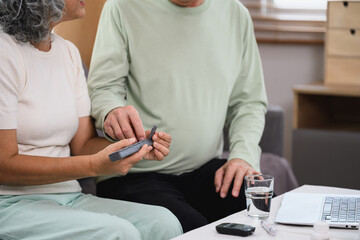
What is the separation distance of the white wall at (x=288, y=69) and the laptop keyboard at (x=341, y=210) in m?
1.93

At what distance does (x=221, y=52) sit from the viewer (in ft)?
5.88

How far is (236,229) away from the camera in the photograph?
44.9 inches

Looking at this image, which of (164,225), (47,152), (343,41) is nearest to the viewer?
(164,225)

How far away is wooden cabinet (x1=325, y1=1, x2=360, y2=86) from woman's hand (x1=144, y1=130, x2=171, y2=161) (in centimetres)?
157

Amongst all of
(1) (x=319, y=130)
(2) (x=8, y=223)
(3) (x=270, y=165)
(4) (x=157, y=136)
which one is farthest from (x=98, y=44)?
(1) (x=319, y=130)

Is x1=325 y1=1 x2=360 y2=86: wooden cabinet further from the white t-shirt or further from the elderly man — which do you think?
the white t-shirt

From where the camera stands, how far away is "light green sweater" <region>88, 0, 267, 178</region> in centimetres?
170

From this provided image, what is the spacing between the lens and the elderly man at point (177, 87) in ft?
5.47

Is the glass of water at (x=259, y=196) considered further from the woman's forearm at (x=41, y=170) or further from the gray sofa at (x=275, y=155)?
the gray sofa at (x=275, y=155)

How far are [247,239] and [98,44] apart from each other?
0.85m

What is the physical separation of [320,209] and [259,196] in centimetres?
13

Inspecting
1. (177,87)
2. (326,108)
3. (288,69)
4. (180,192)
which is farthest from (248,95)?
(288,69)

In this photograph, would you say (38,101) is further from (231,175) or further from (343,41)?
(343,41)

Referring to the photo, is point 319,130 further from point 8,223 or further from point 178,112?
point 8,223
